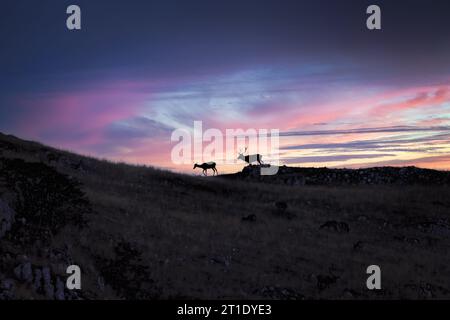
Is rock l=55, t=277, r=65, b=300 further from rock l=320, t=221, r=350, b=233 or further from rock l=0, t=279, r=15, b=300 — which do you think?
rock l=320, t=221, r=350, b=233

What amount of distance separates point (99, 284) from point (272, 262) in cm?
828

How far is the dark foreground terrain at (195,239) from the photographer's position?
679 inches

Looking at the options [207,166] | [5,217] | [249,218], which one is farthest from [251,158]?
[5,217]

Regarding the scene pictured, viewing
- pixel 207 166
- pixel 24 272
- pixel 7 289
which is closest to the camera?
pixel 7 289

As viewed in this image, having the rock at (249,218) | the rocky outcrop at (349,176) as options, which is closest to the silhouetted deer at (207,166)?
the rocky outcrop at (349,176)

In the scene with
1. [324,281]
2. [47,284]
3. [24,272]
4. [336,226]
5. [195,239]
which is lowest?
[324,281]

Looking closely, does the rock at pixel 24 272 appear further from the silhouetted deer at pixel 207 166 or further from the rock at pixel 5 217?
the silhouetted deer at pixel 207 166

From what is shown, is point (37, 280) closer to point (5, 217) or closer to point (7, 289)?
point (7, 289)

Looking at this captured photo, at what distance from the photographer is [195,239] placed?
23547 mm

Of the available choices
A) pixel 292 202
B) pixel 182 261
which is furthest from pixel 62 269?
pixel 292 202

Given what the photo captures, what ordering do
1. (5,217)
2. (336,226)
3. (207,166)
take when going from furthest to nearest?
(207,166)
(336,226)
(5,217)

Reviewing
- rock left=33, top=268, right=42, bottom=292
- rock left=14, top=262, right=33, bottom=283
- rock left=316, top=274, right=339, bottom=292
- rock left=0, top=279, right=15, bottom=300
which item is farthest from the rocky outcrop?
rock left=0, top=279, right=15, bottom=300

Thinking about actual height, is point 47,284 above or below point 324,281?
above
